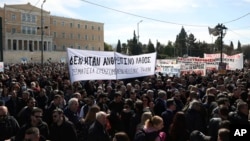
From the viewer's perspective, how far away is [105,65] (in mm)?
13680

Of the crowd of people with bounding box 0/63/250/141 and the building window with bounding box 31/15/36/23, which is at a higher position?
the building window with bounding box 31/15/36/23

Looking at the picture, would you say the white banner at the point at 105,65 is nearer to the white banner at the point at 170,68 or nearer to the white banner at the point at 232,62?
the white banner at the point at 170,68

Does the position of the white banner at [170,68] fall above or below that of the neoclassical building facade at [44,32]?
below

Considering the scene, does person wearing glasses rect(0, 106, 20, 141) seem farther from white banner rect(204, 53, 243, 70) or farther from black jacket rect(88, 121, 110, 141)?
white banner rect(204, 53, 243, 70)

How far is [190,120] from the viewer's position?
7.83 meters

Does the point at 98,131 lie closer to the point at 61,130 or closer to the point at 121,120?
the point at 61,130

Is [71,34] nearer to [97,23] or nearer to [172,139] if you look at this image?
[97,23]

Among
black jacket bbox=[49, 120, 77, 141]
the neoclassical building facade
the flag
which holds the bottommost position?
black jacket bbox=[49, 120, 77, 141]

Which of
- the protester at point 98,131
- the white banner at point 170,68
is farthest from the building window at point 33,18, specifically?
the protester at point 98,131

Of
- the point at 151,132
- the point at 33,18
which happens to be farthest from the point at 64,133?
the point at 33,18

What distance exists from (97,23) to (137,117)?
124 meters

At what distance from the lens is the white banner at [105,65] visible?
1266 centimetres

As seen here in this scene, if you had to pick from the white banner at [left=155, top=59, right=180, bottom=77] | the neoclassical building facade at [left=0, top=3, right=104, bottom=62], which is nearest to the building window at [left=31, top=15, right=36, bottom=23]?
the neoclassical building facade at [left=0, top=3, right=104, bottom=62]

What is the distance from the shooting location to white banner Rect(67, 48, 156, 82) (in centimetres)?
1266
